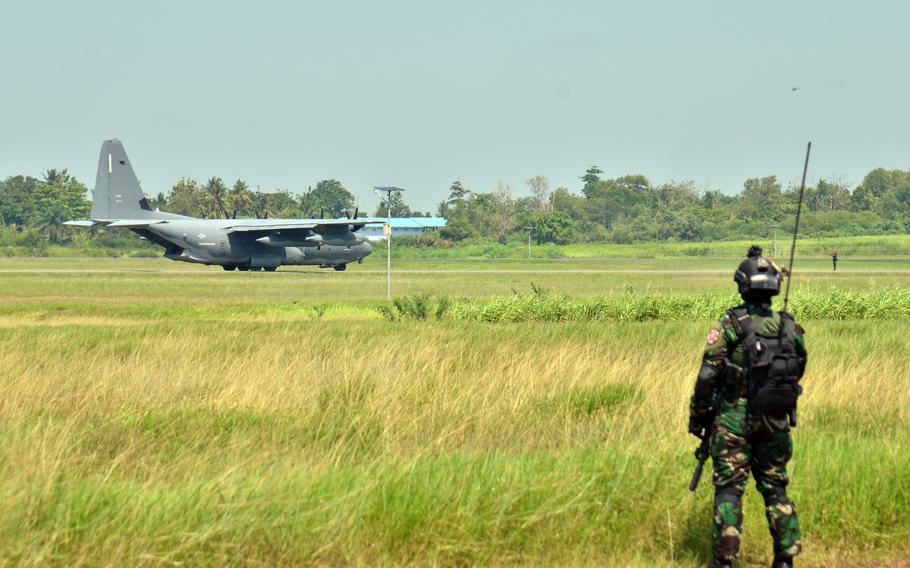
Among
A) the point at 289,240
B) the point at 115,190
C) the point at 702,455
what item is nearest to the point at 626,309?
the point at 702,455

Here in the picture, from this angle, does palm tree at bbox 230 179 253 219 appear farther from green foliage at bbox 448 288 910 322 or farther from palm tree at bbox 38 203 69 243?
green foliage at bbox 448 288 910 322

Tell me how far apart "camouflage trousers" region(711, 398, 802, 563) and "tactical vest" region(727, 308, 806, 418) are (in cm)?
10

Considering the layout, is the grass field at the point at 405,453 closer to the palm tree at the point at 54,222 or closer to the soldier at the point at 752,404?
the soldier at the point at 752,404

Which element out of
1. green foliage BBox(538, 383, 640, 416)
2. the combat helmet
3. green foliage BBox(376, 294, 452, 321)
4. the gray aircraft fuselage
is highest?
the combat helmet

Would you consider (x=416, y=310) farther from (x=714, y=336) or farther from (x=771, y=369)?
(x=771, y=369)

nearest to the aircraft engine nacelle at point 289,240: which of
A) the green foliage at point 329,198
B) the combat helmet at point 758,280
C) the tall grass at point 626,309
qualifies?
the tall grass at point 626,309

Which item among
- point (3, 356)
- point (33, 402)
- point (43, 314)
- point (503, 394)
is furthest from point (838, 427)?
point (43, 314)

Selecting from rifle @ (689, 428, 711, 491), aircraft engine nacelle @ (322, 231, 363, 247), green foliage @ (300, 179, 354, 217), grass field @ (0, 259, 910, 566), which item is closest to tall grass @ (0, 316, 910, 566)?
grass field @ (0, 259, 910, 566)

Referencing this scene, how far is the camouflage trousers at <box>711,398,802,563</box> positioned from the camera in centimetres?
660

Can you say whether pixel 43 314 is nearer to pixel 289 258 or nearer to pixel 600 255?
pixel 289 258

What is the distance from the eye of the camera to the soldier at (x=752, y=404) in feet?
21.5

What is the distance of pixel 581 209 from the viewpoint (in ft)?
620

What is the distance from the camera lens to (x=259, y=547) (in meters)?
6.53

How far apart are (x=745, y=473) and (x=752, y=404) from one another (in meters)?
0.46
